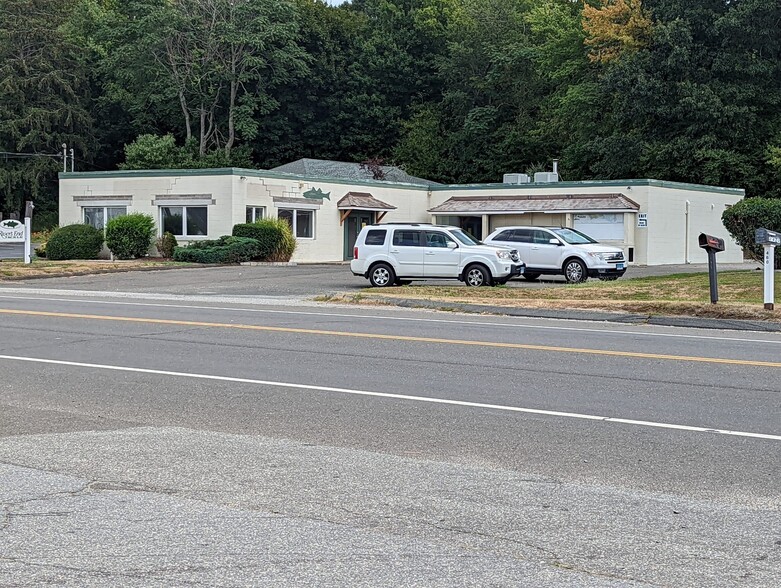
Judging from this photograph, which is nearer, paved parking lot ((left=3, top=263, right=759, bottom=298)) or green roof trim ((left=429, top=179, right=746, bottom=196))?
paved parking lot ((left=3, top=263, right=759, bottom=298))

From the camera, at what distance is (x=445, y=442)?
359 inches

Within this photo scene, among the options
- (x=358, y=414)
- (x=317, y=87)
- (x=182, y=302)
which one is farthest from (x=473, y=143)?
(x=358, y=414)

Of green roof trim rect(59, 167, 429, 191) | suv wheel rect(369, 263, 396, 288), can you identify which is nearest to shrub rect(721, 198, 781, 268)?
suv wheel rect(369, 263, 396, 288)

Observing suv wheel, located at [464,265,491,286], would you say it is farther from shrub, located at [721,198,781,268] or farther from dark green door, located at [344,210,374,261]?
dark green door, located at [344,210,374,261]

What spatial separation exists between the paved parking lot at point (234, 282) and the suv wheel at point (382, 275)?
1.49 ft

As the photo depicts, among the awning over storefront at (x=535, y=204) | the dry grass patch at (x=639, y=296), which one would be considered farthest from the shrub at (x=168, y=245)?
the dry grass patch at (x=639, y=296)

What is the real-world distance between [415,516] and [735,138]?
180 ft

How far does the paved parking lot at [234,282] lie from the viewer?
97.8 ft

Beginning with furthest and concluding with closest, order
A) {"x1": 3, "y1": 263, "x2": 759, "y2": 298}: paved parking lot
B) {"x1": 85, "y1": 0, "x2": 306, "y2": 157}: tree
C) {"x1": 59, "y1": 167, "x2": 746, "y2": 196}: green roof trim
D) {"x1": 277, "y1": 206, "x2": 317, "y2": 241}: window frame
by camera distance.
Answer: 1. {"x1": 85, "y1": 0, "x2": 306, "y2": 157}: tree
2. {"x1": 277, "y1": 206, "x2": 317, "y2": 241}: window frame
3. {"x1": 59, "y1": 167, "x2": 746, "y2": 196}: green roof trim
4. {"x1": 3, "y1": 263, "x2": 759, "y2": 298}: paved parking lot

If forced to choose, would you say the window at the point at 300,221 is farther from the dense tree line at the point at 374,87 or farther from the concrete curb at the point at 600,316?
the concrete curb at the point at 600,316

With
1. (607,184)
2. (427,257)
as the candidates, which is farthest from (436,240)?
(607,184)

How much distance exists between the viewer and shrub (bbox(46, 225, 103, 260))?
146 feet

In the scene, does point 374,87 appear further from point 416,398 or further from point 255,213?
point 416,398

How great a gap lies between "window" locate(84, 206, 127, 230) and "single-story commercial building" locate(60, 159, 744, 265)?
0.04 metres
